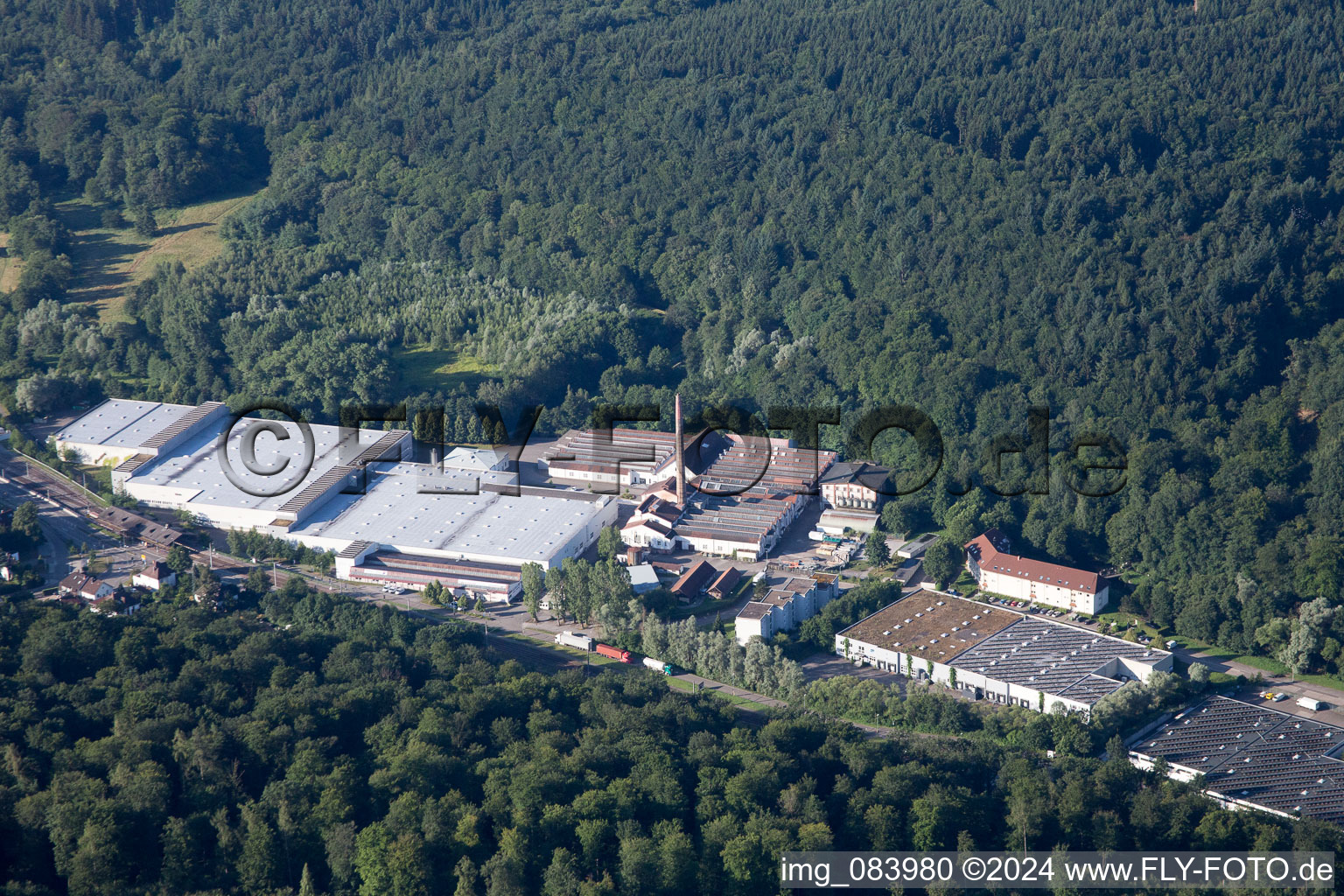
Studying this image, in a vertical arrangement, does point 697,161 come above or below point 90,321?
above

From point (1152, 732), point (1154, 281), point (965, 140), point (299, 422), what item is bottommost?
point (1152, 732)

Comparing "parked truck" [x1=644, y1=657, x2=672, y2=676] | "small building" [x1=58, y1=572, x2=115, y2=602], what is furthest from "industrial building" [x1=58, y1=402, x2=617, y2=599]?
"parked truck" [x1=644, y1=657, x2=672, y2=676]

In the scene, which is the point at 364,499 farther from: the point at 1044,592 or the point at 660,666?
the point at 1044,592

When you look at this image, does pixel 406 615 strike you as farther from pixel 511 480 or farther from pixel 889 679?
pixel 889 679

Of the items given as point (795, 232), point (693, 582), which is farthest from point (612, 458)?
point (795, 232)

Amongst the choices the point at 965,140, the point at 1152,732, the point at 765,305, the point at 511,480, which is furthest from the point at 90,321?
the point at 1152,732

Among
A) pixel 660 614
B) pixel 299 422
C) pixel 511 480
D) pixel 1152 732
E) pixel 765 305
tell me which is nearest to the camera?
pixel 1152 732

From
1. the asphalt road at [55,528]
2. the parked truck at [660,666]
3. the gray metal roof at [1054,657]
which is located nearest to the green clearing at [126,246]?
the asphalt road at [55,528]
